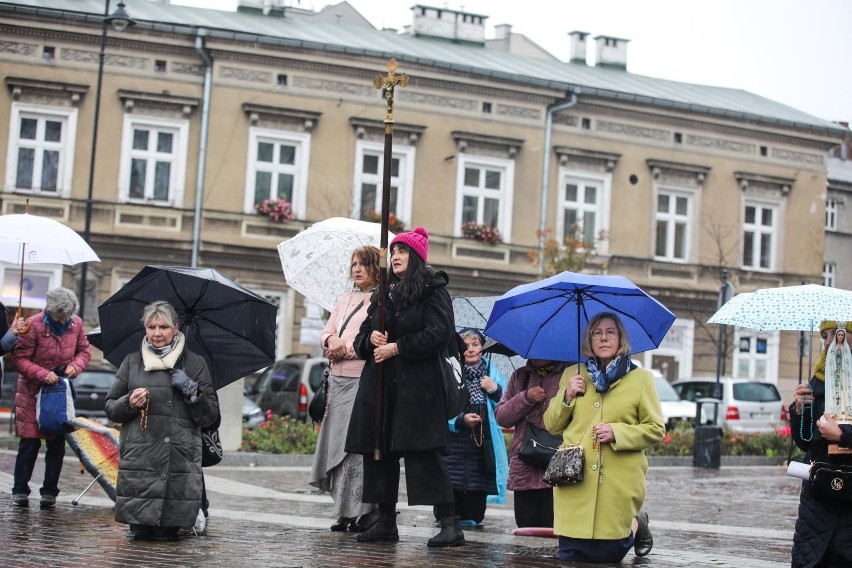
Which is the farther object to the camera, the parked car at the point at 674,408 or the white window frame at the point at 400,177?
the white window frame at the point at 400,177

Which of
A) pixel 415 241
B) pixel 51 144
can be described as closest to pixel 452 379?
pixel 415 241

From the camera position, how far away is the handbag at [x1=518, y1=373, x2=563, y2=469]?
34.0 ft

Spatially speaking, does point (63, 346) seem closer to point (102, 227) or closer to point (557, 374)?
point (557, 374)

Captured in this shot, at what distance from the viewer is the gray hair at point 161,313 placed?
9547mm

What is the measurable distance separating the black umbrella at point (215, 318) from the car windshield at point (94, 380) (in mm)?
15749

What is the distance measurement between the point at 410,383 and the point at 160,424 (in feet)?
5.56

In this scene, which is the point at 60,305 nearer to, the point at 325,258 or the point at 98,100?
the point at 325,258

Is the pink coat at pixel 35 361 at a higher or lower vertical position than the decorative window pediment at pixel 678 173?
lower

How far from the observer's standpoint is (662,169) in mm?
39219

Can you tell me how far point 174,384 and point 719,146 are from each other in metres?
32.6

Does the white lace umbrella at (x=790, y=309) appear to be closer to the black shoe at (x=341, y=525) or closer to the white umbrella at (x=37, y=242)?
the black shoe at (x=341, y=525)

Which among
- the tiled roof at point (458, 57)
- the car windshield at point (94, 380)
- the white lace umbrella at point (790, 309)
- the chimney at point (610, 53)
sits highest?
the chimney at point (610, 53)

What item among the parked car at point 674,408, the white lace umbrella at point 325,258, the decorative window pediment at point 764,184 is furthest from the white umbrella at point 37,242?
the decorative window pediment at point 764,184

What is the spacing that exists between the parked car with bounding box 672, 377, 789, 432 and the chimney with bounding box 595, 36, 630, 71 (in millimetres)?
18326
